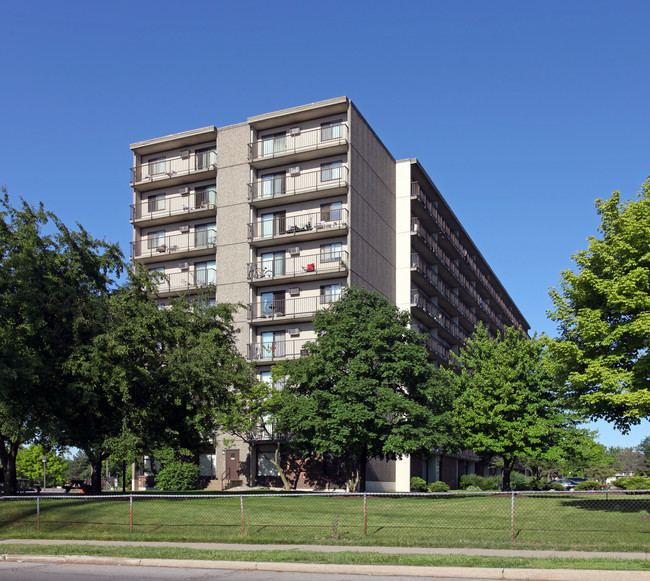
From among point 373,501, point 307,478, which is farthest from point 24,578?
point 307,478

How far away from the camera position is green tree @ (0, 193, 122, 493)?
86.4 feet

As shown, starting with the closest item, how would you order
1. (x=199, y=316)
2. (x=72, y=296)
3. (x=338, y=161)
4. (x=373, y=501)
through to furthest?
(x=373, y=501) < (x=72, y=296) < (x=199, y=316) < (x=338, y=161)

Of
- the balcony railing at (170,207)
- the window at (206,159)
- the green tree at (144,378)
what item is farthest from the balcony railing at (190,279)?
the green tree at (144,378)

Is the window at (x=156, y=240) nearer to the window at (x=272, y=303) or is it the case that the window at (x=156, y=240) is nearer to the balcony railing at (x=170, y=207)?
the balcony railing at (x=170, y=207)

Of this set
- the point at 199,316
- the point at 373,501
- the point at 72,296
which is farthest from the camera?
the point at 199,316

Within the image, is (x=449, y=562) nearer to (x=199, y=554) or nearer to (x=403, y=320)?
(x=199, y=554)

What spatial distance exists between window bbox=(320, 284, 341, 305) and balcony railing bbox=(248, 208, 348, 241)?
11.7 ft

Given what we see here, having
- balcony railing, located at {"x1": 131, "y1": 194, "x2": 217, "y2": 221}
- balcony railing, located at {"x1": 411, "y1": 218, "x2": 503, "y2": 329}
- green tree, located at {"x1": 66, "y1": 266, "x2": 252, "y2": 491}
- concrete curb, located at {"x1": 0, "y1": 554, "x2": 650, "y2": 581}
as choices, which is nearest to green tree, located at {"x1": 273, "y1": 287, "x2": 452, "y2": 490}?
green tree, located at {"x1": 66, "y1": 266, "x2": 252, "y2": 491}

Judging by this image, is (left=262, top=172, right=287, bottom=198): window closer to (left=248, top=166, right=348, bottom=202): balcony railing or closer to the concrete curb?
(left=248, top=166, right=348, bottom=202): balcony railing

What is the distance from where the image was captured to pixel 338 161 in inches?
1781

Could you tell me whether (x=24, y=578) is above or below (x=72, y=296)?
below

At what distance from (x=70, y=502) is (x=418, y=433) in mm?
14795

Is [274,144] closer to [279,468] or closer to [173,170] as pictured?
[173,170]

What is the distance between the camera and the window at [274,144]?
154 feet
